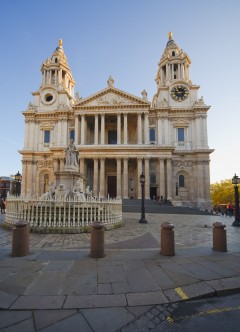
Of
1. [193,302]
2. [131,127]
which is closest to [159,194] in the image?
[131,127]

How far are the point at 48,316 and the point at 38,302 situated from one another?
436 millimetres

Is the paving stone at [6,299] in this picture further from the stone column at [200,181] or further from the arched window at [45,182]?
the arched window at [45,182]

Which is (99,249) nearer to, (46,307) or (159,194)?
(46,307)

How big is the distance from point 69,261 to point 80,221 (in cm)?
466

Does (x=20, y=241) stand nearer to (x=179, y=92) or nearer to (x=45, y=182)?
(x=45, y=182)

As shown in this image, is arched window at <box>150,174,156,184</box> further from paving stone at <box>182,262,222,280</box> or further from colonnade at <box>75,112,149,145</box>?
paving stone at <box>182,262,222,280</box>

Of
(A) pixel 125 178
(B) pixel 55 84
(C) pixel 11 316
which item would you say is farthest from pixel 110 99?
(C) pixel 11 316

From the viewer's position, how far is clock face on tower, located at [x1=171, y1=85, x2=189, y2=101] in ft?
132

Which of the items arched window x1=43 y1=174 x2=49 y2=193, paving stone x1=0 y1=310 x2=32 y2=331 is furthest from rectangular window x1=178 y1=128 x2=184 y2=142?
paving stone x1=0 y1=310 x2=32 y2=331

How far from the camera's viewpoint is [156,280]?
4137 mm

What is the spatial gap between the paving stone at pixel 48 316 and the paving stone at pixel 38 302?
0.34ft

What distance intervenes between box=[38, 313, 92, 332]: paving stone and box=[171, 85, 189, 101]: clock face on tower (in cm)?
4233

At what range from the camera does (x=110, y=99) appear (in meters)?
38.0

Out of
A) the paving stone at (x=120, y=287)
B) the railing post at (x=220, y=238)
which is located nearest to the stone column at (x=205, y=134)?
the railing post at (x=220, y=238)
